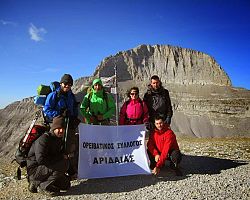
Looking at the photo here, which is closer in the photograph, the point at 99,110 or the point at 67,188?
the point at 67,188

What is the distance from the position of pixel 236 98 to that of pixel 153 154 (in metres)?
115

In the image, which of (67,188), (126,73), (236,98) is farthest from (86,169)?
(126,73)

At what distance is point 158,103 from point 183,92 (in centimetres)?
11499

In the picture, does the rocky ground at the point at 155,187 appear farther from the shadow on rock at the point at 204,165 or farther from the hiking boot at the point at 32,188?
the shadow on rock at the point at 204,165

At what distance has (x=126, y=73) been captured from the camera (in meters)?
140

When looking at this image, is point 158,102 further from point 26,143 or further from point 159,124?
point 26,143

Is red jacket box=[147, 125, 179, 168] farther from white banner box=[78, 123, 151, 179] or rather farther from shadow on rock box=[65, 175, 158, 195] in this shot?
shadow on rock box=[65, 175, 158, 195]

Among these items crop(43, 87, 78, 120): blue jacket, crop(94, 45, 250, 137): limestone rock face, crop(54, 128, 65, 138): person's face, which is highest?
crop(94, 45, 250, 137): limestone rock face

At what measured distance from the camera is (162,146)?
27.2 ft

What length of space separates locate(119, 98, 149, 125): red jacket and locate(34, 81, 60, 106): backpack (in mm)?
2378

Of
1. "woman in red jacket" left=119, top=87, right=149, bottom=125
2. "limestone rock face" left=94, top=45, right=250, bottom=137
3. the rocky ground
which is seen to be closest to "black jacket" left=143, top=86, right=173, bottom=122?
"woman in red jacket" left=119, top=87, right=149, bottom=125

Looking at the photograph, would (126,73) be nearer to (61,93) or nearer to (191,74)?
(191,74)

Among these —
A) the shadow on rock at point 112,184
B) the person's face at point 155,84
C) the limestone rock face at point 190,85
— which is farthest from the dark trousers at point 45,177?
the limestone rock face at point 190,85

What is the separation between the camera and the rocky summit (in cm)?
9944
